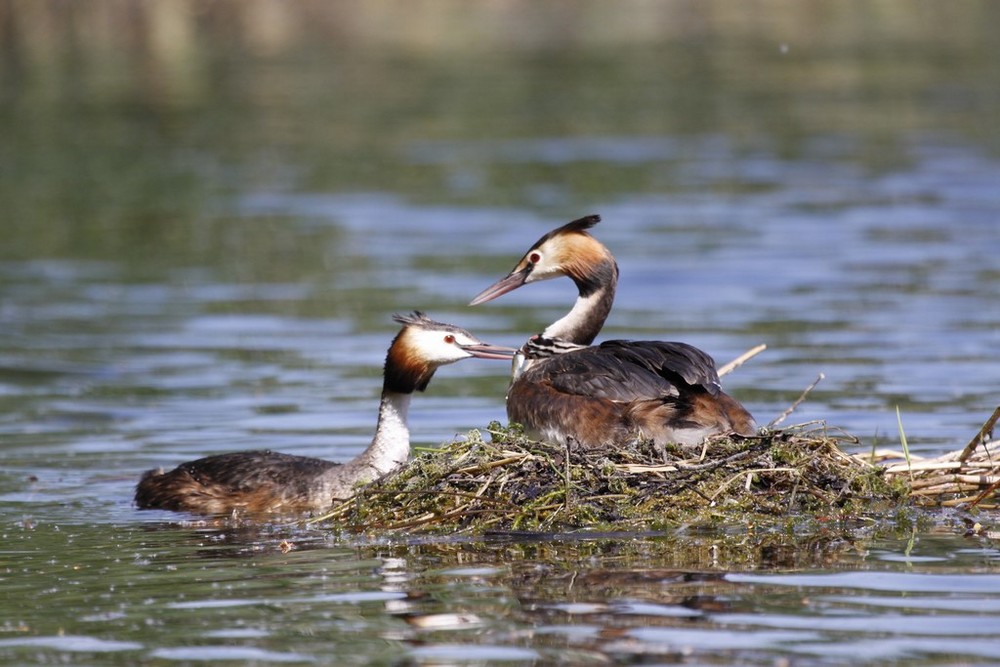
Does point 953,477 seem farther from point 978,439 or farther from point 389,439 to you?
point 389,439

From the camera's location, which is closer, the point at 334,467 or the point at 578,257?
the point at 334,467

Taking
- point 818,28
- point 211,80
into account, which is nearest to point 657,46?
point 818,28

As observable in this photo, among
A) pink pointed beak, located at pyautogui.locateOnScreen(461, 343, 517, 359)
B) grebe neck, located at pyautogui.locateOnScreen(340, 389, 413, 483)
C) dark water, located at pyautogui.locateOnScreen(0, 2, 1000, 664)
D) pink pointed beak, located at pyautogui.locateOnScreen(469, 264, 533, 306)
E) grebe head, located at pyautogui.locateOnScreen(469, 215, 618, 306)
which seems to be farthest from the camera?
pink pointed beak, located at pyautogui.locateOnScreen(469, 264, 533, 306)

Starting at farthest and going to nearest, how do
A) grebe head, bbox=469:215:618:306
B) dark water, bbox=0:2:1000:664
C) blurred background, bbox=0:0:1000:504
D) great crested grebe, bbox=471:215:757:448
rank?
1. blurred background, bbox=0:0:1000:504
2. grebe head, bbox=469:215:618:306
3. great crested grebe, bbox=471:215:757:448
4. dark water, bbox=0:2:1000:664

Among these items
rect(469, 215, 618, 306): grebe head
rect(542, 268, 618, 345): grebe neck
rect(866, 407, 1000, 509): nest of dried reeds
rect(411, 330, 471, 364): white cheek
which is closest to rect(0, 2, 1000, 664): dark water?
rect(866, 407, 1000, 509): nest of dried reeds

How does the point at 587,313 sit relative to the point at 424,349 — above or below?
above

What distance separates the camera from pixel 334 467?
32.0ft

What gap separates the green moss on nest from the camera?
8.08 meters

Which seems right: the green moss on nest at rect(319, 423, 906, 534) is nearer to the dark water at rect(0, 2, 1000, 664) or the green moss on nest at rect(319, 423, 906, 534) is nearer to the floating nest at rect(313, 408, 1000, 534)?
the floating nest at rect(313, 408, 1000, 534)

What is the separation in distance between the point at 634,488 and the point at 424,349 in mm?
Answer: 1768

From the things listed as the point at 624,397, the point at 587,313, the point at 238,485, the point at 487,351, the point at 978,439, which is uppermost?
the point at 587,313

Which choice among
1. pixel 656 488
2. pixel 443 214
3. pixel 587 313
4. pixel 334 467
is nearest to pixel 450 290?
pixel 443 214

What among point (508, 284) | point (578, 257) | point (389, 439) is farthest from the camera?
point (508, 284)

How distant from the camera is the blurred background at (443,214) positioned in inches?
507
